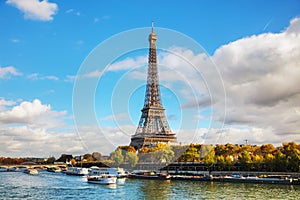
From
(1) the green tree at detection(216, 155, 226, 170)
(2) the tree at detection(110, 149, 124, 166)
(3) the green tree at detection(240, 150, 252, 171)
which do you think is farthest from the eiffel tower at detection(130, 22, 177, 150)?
(3) the green tree at detection(240, 150, 252, 171)

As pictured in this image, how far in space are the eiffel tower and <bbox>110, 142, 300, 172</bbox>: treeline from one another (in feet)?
7.13

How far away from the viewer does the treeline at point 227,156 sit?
29.9 meters

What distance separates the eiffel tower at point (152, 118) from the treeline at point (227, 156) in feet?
7.13

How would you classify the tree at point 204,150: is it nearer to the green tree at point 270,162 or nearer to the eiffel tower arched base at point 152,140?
the eiffel tower arched base at point 152,140

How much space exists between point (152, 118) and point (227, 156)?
1991 centimetres

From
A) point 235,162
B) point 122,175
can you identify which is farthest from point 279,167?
point 122,175

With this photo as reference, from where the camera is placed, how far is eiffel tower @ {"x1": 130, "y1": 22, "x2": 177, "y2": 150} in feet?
173

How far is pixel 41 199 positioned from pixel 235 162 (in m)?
20.9

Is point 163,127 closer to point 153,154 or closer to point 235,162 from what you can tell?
point 153,154

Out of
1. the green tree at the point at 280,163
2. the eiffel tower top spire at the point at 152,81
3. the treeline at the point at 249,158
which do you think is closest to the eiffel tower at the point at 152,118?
the eiffel tower top spire at the point at 152,81

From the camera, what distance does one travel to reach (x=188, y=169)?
132ft

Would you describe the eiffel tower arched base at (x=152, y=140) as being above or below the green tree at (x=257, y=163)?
above

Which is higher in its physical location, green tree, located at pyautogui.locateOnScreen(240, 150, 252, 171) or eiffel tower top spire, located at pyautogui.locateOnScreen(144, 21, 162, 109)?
eiffel tower top spire, located at pyautogui.locateOnScreen(144, 21, 162, 109)

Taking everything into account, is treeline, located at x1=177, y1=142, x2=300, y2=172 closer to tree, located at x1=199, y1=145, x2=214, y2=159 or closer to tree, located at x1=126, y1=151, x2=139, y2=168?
tree, located at x1=199, y1=145, x2=214, y2=159
